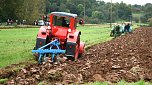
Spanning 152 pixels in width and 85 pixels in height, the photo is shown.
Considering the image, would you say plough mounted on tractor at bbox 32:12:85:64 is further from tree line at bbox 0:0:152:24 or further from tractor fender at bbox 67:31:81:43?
tree line at bbox 0:0:152:24

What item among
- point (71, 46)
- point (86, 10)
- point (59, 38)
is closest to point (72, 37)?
point (71, 46)

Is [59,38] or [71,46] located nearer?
[71,46]

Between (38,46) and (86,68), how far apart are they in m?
4.23

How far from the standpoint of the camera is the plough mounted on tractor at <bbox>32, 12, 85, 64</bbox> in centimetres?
1600

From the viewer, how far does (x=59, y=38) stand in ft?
56.1

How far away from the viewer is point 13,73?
12297 millimetres

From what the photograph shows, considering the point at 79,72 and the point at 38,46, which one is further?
the point at 38,46

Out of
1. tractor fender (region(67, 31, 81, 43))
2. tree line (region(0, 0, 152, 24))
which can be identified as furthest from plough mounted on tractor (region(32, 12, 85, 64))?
tree line (region(0, 0, 152, 24))

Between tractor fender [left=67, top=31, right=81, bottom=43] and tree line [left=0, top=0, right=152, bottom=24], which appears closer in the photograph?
tractor fender [left=67, top=31, right=81, bottom=43]

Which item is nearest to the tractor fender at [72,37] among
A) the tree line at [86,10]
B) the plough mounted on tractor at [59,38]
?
the plough mounted on tractor at [59,38]

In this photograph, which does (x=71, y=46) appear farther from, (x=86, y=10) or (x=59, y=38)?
(x=86, y=10)

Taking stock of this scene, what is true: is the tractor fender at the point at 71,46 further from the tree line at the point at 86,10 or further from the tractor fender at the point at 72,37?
the tree line at the point at 86,10

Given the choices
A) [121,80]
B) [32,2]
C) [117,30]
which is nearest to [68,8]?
[32,2]

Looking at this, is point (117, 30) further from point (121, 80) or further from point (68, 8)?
point (68, 8)
